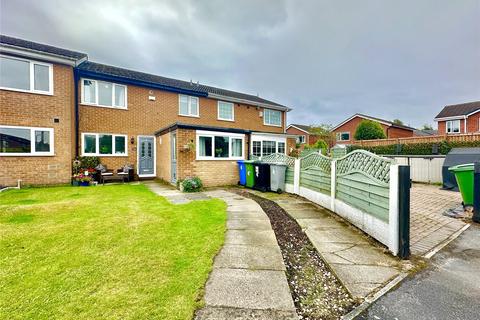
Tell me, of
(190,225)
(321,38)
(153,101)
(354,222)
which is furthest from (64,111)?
(321,38)

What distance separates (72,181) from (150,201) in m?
6.52

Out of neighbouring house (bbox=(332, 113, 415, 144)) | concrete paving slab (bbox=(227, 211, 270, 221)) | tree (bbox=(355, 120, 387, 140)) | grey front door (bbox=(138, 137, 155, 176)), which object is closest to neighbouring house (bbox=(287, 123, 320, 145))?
neighbouring house (bbox=(332, 113, 415, 144))

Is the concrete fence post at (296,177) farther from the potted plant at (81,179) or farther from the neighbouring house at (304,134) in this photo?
the neighbouring house at (304,134)

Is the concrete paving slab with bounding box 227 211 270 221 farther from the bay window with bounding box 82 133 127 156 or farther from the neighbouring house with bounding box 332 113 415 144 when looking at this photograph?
the neighbouring house with bounding box 332 113 415 144

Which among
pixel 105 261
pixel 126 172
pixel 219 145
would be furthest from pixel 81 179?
pixel 105 261

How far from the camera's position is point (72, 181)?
35.6 ft

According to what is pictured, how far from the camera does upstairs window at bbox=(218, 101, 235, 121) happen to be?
17.3 m

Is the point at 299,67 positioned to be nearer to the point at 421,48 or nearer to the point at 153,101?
the point at 421,48

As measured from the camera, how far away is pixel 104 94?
12.6 meters

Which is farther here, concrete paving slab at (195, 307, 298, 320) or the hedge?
the hedge

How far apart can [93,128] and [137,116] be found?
2466 mm

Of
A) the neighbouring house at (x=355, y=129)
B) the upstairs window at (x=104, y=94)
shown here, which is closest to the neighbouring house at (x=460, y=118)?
the neighbouring house at (x=355, y=129)

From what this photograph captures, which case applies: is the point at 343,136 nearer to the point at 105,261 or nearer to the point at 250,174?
the point at 250,174

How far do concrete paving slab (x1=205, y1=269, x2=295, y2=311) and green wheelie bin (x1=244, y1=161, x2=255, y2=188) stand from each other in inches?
288
